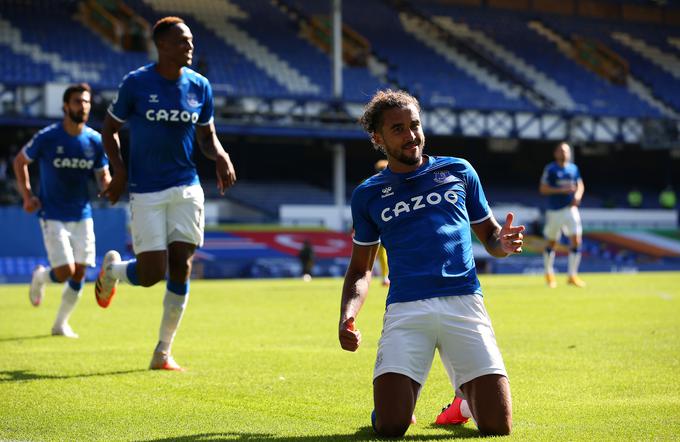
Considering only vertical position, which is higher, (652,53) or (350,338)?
(652,53)

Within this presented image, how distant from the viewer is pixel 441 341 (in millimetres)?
5891

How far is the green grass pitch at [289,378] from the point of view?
6004 millimetres

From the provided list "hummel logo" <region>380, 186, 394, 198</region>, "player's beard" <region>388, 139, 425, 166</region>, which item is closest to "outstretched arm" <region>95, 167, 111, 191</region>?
"hummel logo" <region>380, 186, 394, 198</region>

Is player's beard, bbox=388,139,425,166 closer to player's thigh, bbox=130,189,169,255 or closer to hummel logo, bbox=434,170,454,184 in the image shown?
hummel logo, bbox=434,170,454,184

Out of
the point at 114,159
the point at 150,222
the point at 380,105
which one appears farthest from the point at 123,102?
the point at 380,105

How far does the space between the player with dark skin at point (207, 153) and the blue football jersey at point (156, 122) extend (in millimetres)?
108

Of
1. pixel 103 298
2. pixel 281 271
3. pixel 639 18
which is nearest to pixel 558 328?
pixel 103 298

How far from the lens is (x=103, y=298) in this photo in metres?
9.46

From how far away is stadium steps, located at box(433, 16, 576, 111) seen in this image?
147 ft

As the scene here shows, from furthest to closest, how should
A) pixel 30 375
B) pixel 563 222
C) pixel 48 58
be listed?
pixel 48 58 → pixel 563 222 → pixel 30 375

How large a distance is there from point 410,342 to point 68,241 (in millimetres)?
7036

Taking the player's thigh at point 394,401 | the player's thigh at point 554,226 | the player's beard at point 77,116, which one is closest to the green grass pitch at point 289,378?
the player's thigh at point 394,401

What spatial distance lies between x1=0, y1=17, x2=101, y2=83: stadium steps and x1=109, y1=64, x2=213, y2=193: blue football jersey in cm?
2797

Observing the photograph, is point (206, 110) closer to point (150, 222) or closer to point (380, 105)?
point (150, 222)
